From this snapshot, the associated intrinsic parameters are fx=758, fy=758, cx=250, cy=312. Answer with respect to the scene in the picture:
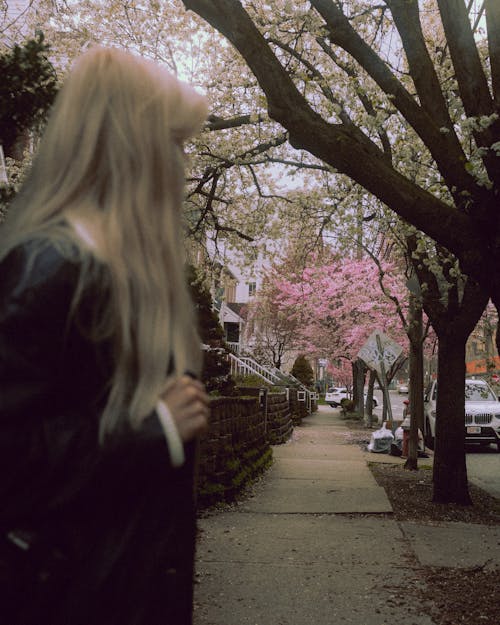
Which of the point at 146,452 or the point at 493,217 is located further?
the point at 493,217

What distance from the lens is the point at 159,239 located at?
1467 mm

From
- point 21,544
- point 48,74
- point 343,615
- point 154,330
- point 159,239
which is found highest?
point 48,74

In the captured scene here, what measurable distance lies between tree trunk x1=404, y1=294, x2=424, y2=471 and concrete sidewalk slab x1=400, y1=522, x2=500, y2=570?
17.7ft

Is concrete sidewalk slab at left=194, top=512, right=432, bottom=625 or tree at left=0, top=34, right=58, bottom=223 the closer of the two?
tree at left=0, top=34, right=58, bottom=223

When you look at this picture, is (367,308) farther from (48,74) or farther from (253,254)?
(48,74)

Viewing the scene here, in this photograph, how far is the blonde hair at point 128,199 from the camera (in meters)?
1.36

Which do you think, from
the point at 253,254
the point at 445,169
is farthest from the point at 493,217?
the point at 253,254

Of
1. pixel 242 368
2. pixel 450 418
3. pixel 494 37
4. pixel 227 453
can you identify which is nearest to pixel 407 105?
pixel 494 37

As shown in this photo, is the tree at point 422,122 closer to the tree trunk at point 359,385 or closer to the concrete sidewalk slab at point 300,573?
the concrete sidewalk slab at point 300,573

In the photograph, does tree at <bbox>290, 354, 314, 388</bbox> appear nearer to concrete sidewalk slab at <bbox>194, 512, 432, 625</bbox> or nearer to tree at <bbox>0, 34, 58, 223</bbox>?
concrete sidewalk slab at <bbox>194, 512, 432, 625</bbox>

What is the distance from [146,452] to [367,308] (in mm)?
29885

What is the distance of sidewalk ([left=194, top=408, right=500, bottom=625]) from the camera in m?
5.25

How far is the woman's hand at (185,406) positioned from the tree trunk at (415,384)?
13090 mm

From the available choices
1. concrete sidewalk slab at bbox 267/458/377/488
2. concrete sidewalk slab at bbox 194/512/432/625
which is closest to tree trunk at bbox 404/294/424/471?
concrete sidewalk slab at bbox 267/458/377/488
